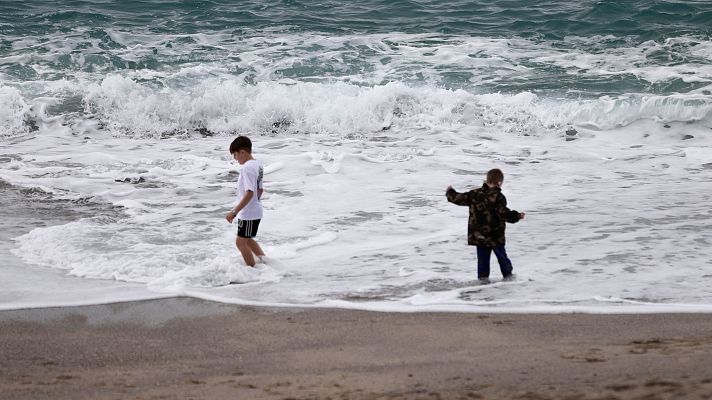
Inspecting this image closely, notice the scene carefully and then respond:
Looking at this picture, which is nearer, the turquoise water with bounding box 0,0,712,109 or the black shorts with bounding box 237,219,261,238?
the black shorts with bounding box 237,219,261,238

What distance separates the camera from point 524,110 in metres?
15.9

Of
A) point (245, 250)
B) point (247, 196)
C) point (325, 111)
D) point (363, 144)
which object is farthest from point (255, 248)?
point (325, 111)

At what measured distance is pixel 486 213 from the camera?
7.39 meters

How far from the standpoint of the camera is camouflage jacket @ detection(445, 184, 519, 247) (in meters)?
7.37

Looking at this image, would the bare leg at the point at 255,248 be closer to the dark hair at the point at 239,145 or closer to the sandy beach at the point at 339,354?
the dark hair at the point at 239,145

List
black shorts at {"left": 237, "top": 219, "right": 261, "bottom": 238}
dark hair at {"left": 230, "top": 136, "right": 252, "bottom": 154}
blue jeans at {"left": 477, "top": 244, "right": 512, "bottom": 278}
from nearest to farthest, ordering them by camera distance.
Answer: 1. blue jeans at {"left": 477, "top": 244, "right": 512, "bottom": 278}
2. dark hair at {"left": 230, "top": 136, "right": 252, "bottom": 154}
3. black shorts at {"left": 237, "top": 219, "right": 261, "bottom": 238}

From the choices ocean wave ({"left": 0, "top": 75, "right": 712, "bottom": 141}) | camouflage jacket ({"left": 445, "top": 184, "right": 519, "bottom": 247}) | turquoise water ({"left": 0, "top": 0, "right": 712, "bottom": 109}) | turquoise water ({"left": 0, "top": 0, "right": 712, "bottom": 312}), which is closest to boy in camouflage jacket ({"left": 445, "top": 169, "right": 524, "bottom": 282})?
camouflage jacket ({"left": 445, "top": 184, "right": 519, "bottom": 247})

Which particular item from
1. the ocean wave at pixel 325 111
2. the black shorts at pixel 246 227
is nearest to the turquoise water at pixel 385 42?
the ocean wave at pixel 325 111

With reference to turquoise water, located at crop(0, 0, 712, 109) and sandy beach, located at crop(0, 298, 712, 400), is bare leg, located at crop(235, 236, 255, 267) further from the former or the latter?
turquoise water, located at crop(0, 0, 712, 109)

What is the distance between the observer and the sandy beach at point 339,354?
4383 mm

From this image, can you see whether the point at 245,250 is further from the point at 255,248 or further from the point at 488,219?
the point at 488,219

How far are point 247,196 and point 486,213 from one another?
207 cm

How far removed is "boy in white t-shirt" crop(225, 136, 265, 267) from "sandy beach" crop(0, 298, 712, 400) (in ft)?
3.67

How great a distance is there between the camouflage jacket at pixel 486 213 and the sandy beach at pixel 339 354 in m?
1.17
